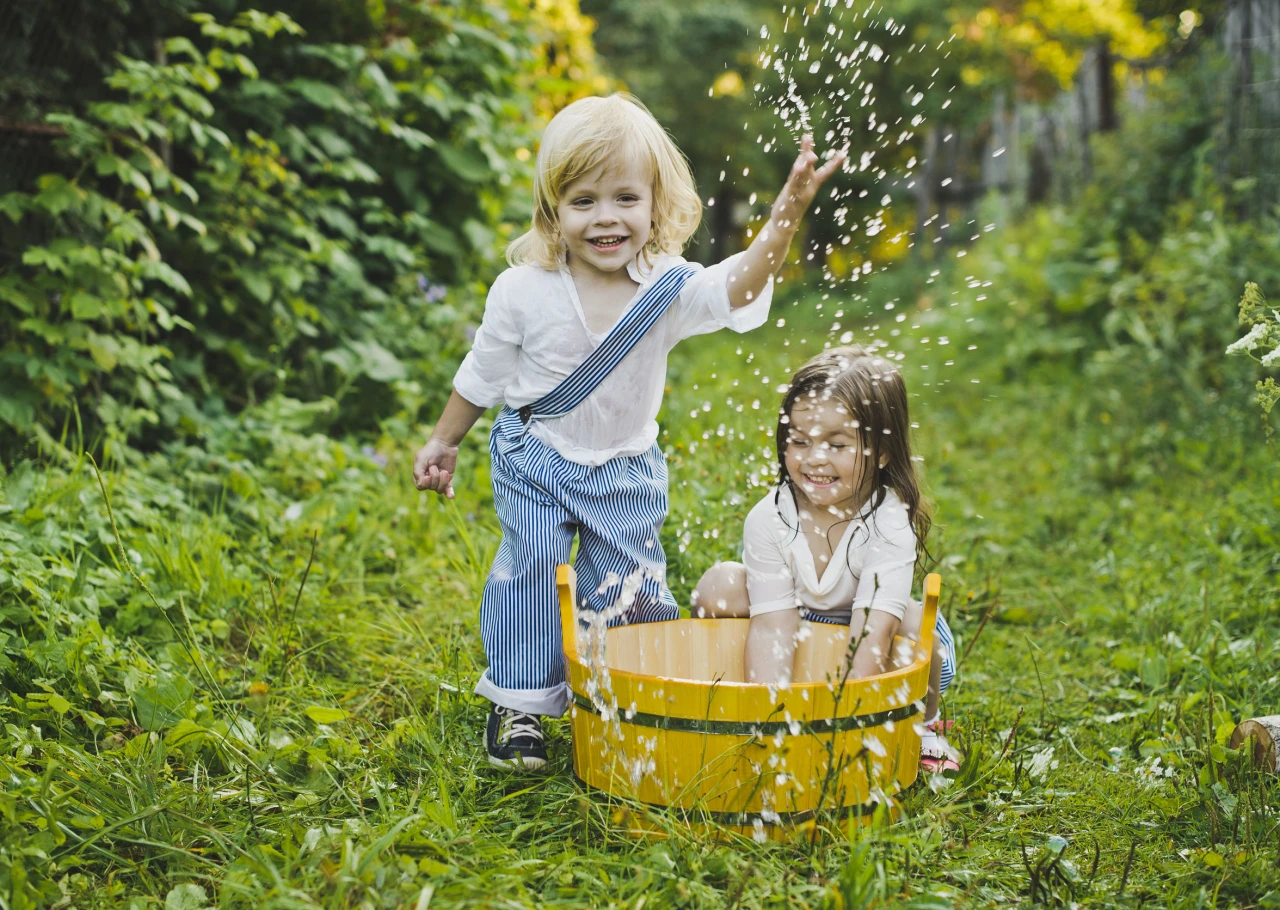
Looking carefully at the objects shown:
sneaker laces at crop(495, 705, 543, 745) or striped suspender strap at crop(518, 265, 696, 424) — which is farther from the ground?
striped suspender strap at crop(518, 265, 696, 424)

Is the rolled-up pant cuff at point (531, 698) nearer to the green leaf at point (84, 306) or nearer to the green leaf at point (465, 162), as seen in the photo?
the green leaf at point (84, 306)

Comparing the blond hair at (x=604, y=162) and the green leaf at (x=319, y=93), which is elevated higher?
the green leaf at (x=319, y=93)

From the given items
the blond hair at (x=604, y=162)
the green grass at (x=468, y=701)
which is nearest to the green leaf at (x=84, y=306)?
the green grass at (x=468, y=701)

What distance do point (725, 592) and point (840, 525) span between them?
29 centimetres

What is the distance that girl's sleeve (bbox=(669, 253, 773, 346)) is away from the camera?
2.21 meters

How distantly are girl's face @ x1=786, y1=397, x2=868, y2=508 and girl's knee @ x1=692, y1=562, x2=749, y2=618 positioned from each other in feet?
0.79

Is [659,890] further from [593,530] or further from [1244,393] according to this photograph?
[1244,393]

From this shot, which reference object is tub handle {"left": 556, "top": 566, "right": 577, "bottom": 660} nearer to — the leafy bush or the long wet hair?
the long wet hair

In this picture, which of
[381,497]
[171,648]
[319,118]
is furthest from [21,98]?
[171,648]

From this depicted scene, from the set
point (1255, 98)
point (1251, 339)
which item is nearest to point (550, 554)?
point (1251, 339)

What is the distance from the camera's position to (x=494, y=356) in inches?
92.0

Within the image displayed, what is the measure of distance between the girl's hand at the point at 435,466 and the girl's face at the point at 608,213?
0.52 meters

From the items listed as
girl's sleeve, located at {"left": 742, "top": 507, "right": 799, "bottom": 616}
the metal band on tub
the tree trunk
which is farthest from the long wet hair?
the tree trunk

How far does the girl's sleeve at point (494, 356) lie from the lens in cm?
231
